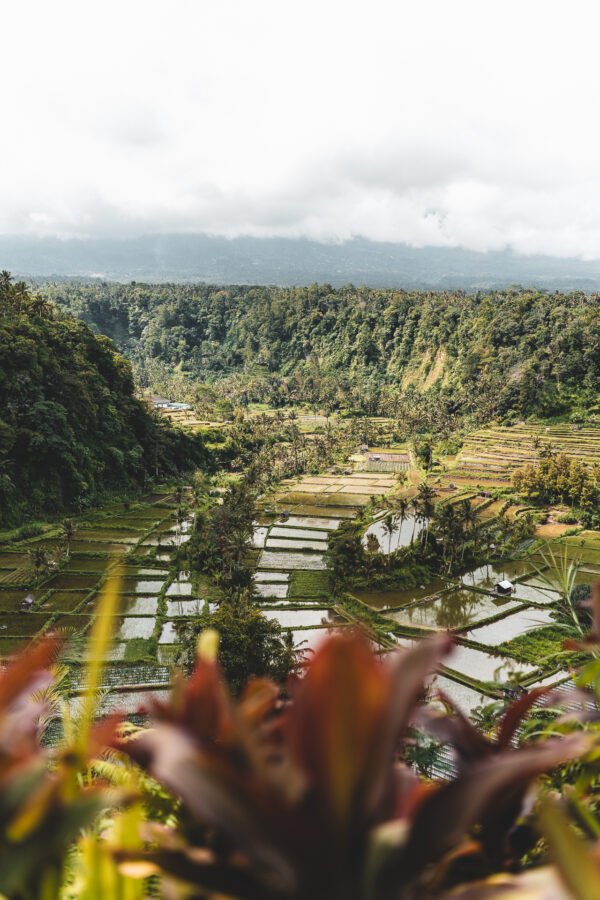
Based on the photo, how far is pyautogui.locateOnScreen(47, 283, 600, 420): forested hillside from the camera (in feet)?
212

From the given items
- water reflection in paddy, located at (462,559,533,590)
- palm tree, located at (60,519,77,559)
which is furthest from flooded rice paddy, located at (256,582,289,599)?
palm tree, located at (60,519,77,559)

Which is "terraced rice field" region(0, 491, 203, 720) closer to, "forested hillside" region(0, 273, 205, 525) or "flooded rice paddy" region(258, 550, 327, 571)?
"forested hillside" region(0, 273, 205, 525)

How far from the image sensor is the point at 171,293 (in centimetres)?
12488

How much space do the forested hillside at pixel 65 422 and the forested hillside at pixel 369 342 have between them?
3710cm

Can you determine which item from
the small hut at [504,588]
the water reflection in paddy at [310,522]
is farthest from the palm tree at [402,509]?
the small hut at [504,588]

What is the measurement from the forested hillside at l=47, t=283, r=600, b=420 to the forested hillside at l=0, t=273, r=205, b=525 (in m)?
37.1

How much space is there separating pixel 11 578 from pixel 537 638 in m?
23.4

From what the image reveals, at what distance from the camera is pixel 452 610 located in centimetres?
2723

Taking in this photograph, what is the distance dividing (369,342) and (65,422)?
66.6m

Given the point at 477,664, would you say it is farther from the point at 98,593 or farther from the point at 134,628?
the point at 98,593

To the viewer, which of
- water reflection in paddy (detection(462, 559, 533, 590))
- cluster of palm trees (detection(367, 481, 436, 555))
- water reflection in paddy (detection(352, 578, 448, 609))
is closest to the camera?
water reflection in paddy (detection(352, 578, 448, 609))

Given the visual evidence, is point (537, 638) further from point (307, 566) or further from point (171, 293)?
point (171, 293)

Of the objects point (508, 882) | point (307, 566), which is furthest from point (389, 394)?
point (508, 882)

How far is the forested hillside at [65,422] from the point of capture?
3666 cm
